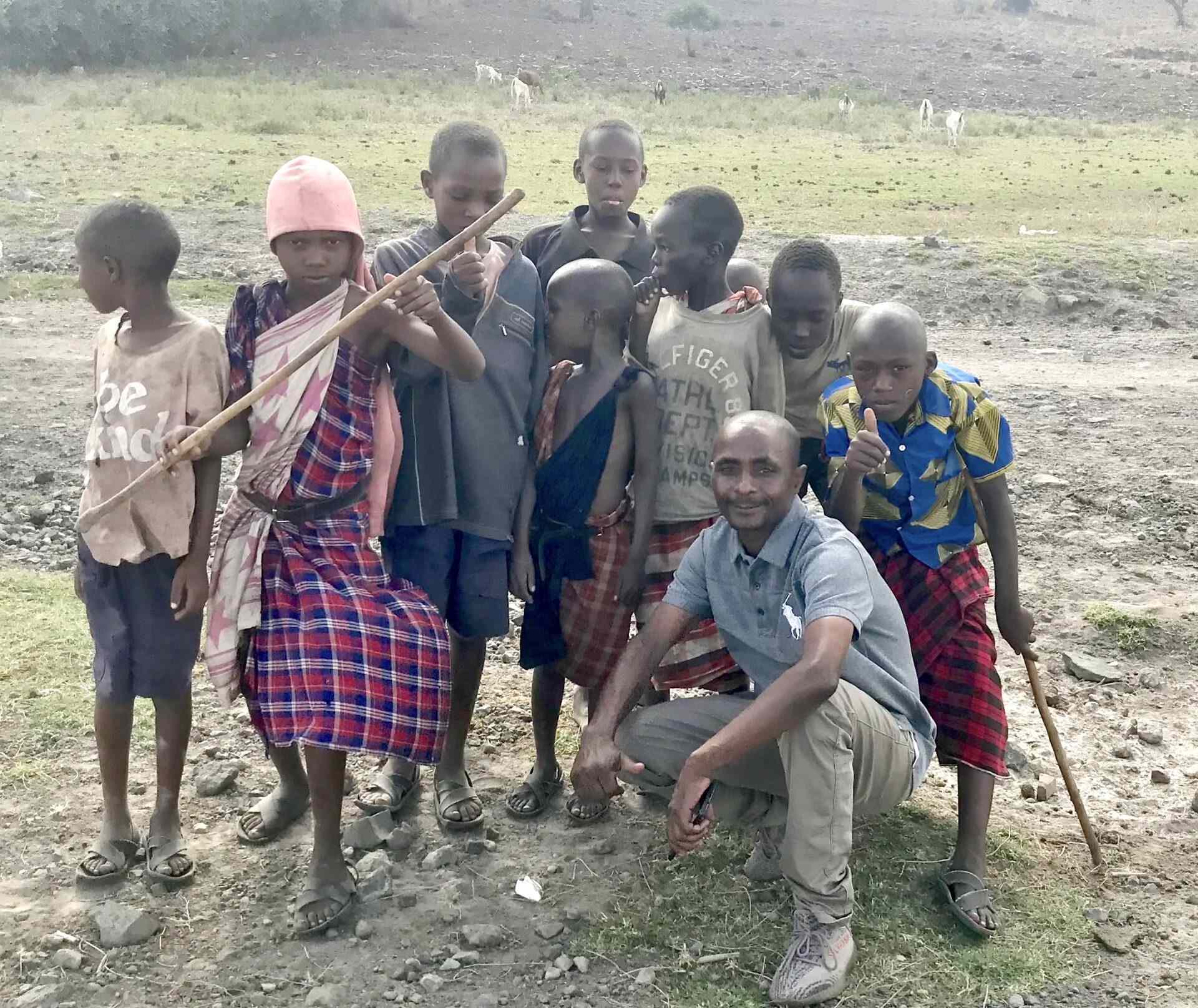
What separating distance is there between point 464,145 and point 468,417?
2.17 ft

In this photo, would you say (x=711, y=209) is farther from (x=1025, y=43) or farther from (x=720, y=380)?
(x=1025, y=43)

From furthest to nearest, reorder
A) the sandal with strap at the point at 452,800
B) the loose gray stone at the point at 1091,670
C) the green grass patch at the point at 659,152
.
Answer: the green grass patch at the point at 659,152 → the loose gray stone at the point at 1091,670 → the sandal with strap at the point at 452,800

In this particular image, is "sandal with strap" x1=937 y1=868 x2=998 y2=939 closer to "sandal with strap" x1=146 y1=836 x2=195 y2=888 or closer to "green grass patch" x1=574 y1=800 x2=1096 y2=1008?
"green grass patch" x1=574 y1=800 x2=1096 y2=1008

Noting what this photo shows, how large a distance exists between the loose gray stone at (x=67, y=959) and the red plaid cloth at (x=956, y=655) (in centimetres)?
204

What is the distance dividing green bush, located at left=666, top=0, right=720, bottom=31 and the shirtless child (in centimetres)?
4138

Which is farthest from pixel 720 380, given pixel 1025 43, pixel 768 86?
pixel 1025 43

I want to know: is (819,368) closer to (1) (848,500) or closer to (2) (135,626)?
(1) (848,500)

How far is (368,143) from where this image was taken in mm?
17188

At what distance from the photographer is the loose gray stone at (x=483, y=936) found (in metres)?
2.89

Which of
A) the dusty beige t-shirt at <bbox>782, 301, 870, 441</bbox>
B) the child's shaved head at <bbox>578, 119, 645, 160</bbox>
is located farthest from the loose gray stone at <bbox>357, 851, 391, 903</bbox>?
the child's shaved head at <bbox>578, 119, 645, 160</bbox>

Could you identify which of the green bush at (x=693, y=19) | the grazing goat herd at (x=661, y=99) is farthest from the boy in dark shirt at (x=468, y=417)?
the green bush at (x=693, y=19)

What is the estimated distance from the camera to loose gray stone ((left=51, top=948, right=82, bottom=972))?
2.79 metres

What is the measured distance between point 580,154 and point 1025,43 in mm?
41393

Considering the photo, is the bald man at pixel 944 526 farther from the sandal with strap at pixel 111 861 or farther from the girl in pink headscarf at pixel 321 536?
the sandal with strap at pixel 111 861
